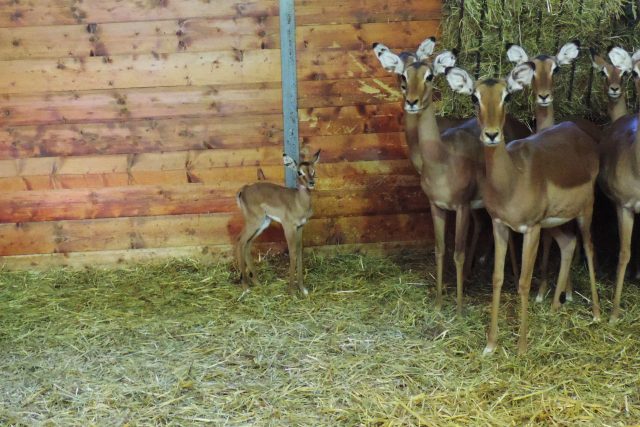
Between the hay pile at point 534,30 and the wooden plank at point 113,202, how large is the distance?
244 cm

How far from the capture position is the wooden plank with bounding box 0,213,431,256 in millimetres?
6375

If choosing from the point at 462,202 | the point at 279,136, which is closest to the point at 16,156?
the point at 279,136

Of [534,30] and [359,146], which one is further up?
[534,30]

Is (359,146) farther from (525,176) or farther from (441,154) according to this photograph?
(525,176)

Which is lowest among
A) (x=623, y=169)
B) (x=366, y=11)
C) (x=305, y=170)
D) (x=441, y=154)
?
(x=305, y=170)

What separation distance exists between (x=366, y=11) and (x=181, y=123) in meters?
1.97

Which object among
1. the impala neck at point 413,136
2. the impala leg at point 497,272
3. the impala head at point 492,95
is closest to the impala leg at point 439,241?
the impala neck at point 413,136

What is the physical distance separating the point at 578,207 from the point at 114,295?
3.95 metres

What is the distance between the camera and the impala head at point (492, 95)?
4.27 m

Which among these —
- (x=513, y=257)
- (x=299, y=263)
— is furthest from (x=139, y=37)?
(x=513, y=257)

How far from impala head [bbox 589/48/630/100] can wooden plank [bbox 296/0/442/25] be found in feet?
4.58

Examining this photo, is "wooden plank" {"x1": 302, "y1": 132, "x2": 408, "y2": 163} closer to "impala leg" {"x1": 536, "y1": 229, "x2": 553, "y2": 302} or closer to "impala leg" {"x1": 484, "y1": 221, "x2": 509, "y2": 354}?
"impala leg" {"x1": 536, "y1": 229, "x2": 553, "y2": 302}

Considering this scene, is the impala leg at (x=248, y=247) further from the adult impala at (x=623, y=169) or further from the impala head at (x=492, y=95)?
the adult impala at (x=623, y=169)

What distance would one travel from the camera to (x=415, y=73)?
4.98 metres
